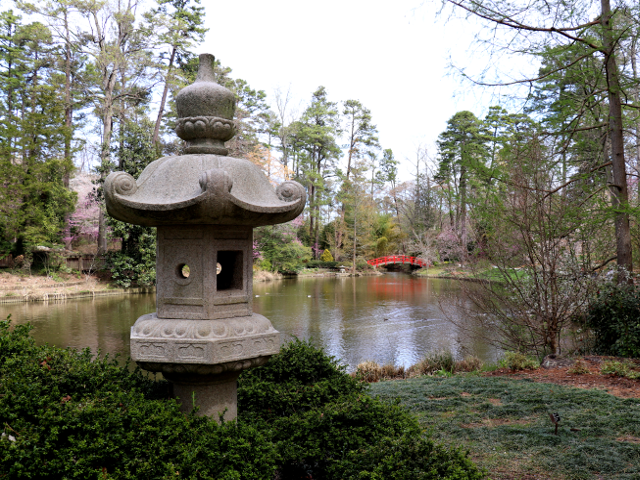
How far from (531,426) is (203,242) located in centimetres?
306

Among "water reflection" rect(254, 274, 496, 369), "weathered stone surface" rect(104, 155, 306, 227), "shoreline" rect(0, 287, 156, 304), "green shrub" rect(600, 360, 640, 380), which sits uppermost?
"weathered stone surface" rect(104, 155, 306, 227)

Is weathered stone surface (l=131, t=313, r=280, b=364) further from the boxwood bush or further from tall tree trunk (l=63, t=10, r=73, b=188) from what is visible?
tall tree trunk (l=63, t=10, r=73, b=188)

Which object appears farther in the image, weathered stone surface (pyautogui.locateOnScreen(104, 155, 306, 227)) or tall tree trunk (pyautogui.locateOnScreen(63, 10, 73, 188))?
tall tree trunk (pyautogui.locateOnScreen(63, 10, 73, 188))

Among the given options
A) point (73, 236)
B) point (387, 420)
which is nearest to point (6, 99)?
point (73, 236)

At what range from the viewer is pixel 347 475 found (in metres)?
2.29

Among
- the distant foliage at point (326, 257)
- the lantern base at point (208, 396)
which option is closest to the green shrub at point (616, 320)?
the lantern base at point (208, 396)

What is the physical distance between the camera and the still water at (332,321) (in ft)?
29.5

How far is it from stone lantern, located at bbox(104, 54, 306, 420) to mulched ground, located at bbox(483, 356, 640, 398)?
382cm

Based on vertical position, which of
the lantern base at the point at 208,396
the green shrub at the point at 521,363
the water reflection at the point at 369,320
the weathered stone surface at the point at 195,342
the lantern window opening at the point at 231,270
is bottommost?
the water reflection at the point at 369,320

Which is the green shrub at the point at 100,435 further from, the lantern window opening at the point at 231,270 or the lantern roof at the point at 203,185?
the lantern roof at the point at 203,185

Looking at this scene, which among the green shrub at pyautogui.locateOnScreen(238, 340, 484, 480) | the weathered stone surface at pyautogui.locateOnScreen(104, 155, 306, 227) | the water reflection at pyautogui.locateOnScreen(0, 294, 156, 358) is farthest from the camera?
the water reflection at pyautogui.locateOnScreen(0, 294, 156, 358)

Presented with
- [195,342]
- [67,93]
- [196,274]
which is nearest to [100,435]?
[195,342]

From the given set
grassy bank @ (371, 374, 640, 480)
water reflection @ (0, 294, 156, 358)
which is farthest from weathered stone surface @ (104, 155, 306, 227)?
water reflection @ (0, 294, 156, 358)

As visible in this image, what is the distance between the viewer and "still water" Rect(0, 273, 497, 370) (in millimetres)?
8977
